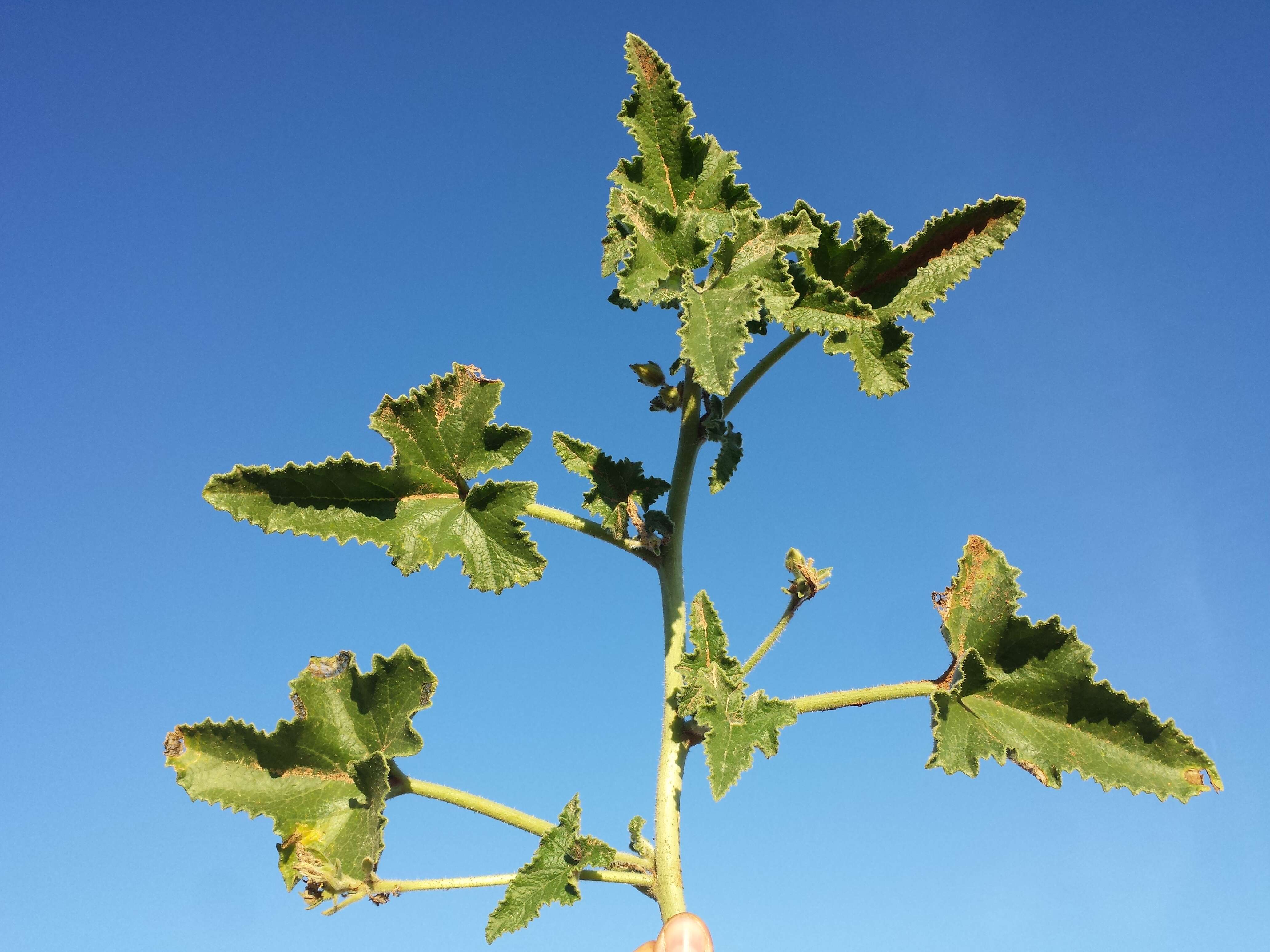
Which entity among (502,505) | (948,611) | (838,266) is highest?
(838,266)

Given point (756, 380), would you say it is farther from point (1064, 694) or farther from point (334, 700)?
point (334, 700)

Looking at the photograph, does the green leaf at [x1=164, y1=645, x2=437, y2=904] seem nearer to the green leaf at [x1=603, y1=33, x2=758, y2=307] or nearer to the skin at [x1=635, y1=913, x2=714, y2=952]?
the skin at [x1=635, y1=913, x2=714, y2=952]

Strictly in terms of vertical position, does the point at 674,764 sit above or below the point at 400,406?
below

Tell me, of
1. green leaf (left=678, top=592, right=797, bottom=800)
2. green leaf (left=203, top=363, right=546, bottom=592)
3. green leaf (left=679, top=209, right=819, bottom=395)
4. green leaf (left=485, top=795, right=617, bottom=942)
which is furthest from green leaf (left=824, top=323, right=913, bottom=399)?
green leaf (left=485, top=795, right=617, bottom=942)

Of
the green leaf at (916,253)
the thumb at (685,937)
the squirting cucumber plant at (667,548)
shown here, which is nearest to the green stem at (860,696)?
the squirting cucumber plant at (667,548)

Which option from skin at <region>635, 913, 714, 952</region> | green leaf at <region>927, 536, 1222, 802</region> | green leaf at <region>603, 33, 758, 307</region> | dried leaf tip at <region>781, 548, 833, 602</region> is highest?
green leaf at <region>603, 33, 758, 307</region>

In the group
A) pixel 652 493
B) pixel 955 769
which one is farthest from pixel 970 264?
pixel 955 769
